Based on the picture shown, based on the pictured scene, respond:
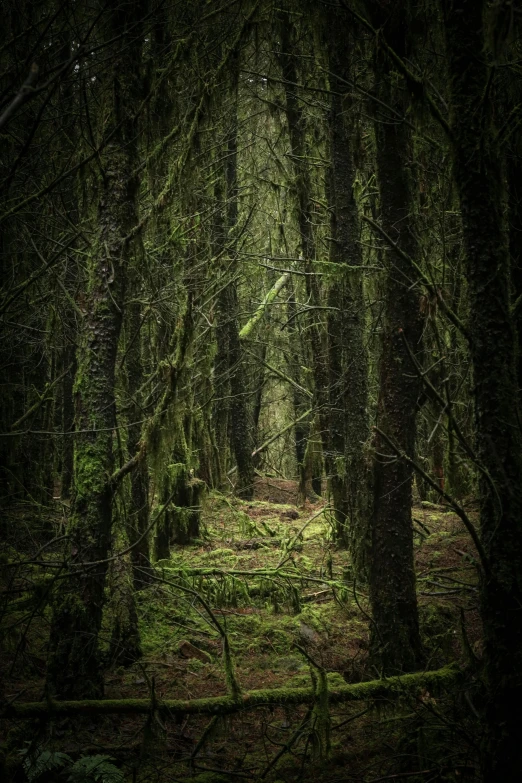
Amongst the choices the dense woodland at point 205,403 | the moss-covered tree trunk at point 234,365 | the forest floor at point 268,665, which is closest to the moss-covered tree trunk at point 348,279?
the dense woodland at point 205,403

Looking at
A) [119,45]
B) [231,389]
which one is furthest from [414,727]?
[231,389]

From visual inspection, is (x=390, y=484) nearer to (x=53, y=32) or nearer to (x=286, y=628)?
(x=286, y=628)

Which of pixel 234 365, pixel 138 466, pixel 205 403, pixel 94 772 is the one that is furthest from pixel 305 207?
pixel 94 772

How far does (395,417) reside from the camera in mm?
5422

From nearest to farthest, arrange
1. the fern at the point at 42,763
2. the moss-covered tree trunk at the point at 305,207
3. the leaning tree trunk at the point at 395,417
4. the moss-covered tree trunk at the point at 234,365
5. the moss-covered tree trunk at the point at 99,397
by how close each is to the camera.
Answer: the fern at the point at 42,763 → the moss-covered tree trunk at the point at 99,397 → the leaning tree trunk at the point at 395,417 → the moss-covered tree trunk at the point at 305,207 → the moss-covered tree trunk at the point at 234,365

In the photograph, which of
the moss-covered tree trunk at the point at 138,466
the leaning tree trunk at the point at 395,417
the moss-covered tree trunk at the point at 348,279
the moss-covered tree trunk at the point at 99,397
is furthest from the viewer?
the moss-covered tree trunk at the point at 348,279

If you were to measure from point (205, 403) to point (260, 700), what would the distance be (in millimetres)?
6378

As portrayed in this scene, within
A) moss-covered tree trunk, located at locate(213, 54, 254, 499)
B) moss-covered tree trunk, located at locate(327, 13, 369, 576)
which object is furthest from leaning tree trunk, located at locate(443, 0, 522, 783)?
moss-covered tree trunk, located at locate(213, 54, 254, 499)

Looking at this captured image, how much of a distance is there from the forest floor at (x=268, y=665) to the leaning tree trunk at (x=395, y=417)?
Answer: 339 millimetres

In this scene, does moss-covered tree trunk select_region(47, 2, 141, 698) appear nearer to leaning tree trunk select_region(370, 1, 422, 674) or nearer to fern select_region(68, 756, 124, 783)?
fern select_region(68, 756, 124, 783)

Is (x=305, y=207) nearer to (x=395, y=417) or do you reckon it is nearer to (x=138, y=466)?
(x=138, y=466)

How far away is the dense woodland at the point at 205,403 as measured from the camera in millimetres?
3262

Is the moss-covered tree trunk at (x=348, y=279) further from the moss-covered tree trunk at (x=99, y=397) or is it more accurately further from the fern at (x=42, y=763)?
the fern at (x=42, y=763)

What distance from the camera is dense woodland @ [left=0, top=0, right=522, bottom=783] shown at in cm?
326
